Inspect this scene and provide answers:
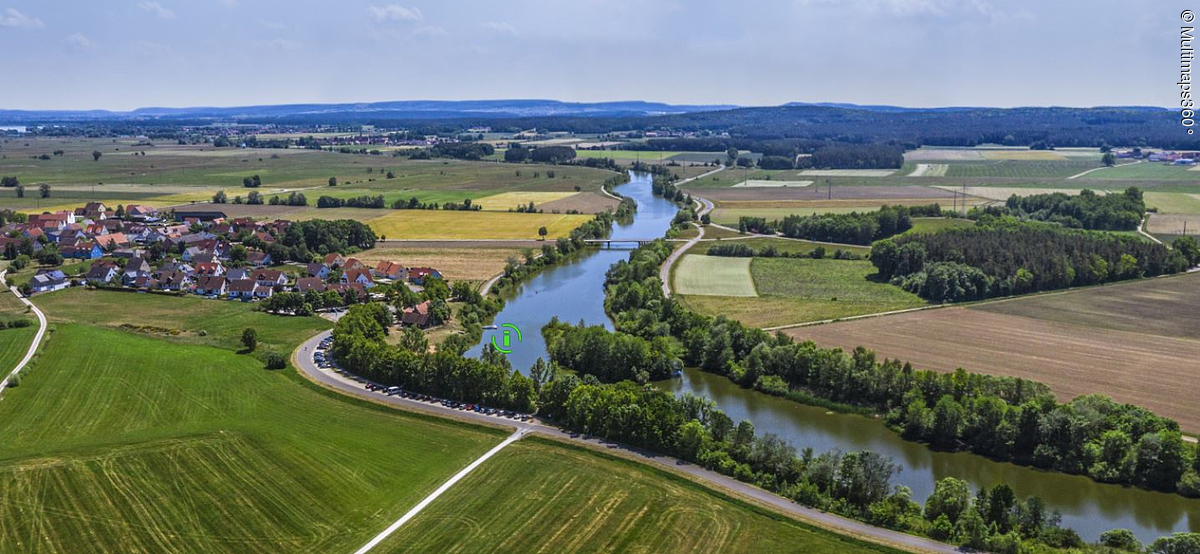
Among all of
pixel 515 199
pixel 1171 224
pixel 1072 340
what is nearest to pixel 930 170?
pixel 1171 224

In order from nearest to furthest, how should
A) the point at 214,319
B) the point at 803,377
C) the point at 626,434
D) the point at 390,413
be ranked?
1. the point at 626,434
2. the point at 390,413
3. the point at 803,377
4. the point at 214,319

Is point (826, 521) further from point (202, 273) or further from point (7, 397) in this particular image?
point (202, 273)

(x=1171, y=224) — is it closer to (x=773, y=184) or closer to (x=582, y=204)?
(x=773, y=184)

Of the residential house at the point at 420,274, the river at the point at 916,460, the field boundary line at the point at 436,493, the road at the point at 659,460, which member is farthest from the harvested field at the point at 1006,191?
the field boundary line at the point at 436,493

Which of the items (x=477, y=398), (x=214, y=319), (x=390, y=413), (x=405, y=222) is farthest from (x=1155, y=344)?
(x=405, y=222)

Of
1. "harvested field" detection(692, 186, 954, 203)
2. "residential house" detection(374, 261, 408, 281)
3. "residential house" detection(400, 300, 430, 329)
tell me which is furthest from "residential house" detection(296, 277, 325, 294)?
"harvested field" detection(692, 186, 954, 203)
